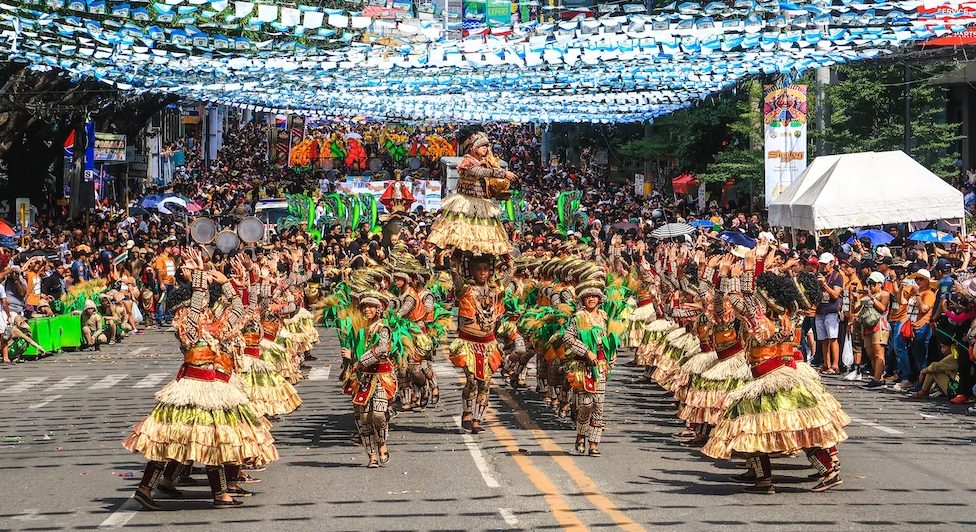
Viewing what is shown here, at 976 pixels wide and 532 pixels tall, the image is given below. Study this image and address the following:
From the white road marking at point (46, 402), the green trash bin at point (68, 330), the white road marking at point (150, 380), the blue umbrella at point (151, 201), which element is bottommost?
the white road marking at point (46, 402)

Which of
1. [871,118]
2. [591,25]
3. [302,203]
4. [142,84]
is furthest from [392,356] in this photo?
[302,203]

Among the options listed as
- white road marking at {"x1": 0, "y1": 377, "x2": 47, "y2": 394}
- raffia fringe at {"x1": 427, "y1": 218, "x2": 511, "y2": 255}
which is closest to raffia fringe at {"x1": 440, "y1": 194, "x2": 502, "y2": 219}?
raffia fringe at {"x1": 427, "y1": 218, "x2": 511, "y2": 255}

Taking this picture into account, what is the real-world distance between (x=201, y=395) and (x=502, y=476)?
2.88 m

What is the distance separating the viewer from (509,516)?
35.5 feet

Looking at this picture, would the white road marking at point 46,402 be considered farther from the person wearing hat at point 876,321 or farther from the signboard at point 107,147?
the signboard at point 107,147

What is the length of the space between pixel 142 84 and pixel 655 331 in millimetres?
18925

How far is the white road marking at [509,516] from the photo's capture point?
10547mm

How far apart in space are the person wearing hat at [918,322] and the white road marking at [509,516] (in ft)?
33.1

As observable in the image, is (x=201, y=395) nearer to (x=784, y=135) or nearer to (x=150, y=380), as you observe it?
(x=150, y=380)

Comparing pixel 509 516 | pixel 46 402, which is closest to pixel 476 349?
pixel 509 516

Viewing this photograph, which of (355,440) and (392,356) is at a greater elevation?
(392,356)

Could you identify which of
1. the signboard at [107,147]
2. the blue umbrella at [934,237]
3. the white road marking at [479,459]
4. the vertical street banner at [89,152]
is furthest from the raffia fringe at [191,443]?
the signboard at [107,147]

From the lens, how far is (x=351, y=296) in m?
15.5

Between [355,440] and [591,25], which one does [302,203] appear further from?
[355,440]
